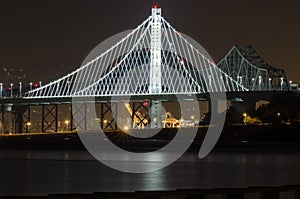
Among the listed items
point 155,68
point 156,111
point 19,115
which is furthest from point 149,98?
point 19,115

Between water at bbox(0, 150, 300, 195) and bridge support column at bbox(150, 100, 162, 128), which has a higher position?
bridge support column at bbox(150, 100, 162, 128)

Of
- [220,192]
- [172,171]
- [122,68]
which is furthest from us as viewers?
[122,68]

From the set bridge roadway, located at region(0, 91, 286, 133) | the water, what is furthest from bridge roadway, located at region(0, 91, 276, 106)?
the water

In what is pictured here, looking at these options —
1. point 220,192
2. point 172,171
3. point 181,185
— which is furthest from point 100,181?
point 220,192

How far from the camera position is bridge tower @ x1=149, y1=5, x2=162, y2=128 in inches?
3541

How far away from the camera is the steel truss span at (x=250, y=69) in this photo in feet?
346

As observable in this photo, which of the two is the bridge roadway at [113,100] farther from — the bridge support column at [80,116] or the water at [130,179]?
the water at [130,179]

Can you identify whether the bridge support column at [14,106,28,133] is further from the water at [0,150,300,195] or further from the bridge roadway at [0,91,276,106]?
the water at [0,150,300,195]

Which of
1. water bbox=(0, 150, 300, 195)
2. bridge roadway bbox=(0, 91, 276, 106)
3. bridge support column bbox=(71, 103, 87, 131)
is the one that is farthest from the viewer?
bridge support column bbox=(71, 103, 87, 131)

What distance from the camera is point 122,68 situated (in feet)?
335

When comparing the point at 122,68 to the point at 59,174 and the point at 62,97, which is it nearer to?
the point at 62,97

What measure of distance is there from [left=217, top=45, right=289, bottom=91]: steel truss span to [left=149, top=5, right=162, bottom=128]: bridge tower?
37.5ft

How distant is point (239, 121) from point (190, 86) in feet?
26.3

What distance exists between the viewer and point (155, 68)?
3652 inches
